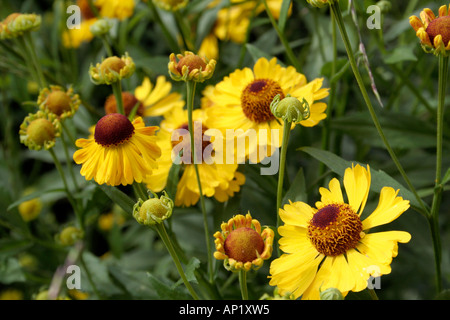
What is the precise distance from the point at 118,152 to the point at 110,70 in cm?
13

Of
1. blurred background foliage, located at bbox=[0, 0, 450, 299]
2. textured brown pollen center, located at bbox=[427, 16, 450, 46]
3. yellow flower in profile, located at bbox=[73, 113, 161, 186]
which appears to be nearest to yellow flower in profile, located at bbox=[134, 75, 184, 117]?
blurred background foliage, located at bbox=[0, 0, 450, 299]

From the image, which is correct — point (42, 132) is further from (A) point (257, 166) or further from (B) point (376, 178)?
(B) point (376, 178)

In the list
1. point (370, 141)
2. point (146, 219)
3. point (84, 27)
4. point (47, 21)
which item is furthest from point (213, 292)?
point (47, 21)

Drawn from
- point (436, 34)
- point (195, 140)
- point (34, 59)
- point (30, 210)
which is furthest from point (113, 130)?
point (30, 210)

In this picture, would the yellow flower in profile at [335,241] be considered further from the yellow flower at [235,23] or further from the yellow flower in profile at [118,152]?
the yellow flower at [235,23]

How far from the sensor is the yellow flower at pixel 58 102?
78cm

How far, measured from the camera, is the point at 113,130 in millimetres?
648

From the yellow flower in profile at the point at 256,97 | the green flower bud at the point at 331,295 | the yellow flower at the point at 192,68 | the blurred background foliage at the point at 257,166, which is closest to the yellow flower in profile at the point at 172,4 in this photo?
the blurred background foliage at the point at 257,166

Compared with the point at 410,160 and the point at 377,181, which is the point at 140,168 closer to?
the point at 377,181

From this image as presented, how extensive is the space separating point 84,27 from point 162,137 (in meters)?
0.74

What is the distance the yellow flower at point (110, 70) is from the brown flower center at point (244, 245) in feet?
0.96

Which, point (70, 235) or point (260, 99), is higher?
point (260, 99)

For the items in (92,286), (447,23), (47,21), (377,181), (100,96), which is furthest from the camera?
(47,21)

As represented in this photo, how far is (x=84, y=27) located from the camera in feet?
4.75
